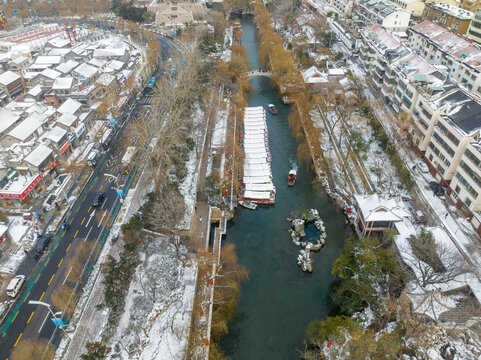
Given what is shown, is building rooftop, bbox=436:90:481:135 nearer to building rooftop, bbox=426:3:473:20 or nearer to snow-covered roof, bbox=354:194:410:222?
snow-covered roof, bbox=354:194:410:222

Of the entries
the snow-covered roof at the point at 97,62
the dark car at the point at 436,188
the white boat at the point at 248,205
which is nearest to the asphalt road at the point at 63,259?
the white boat at the point at 248,205

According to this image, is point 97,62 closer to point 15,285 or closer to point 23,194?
point 23,194

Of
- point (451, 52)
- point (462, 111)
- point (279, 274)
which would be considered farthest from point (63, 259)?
point (451, 52)

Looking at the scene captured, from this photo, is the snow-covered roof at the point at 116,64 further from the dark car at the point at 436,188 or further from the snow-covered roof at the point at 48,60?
the dark car at the point at 436,188

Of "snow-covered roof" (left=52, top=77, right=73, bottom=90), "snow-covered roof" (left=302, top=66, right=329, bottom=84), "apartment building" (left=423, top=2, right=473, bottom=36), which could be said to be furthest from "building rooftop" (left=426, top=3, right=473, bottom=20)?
"snow-covered roof" (left=52, top=77, right=73, bottom=90)

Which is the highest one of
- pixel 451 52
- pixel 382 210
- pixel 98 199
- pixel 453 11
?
pixel 453 11
